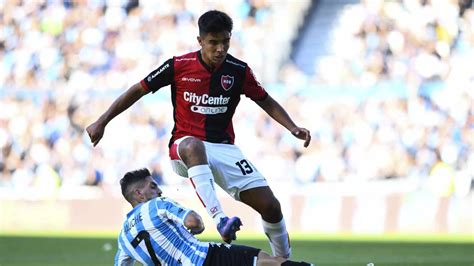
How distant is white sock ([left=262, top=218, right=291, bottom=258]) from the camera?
8.46 metres

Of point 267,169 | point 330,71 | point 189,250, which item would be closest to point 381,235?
point 267,169

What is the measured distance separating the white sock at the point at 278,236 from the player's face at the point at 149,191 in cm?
154

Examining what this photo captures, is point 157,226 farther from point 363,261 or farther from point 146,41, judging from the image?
point 146,41

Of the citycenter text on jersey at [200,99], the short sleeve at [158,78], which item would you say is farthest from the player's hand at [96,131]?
the citycenter text on jersey at [200,99]

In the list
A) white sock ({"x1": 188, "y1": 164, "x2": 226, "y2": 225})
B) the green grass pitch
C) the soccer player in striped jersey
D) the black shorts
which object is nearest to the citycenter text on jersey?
white sock ({"x1": 188, "y1": 164, "x2": 226, "y2": 225})

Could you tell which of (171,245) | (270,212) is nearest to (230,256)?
(171,245)

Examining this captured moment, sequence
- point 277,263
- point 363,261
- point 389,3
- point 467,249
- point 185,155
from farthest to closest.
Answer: point 389,3 < point 467,249 < point 363,261 < point 185,155 < point 277,263

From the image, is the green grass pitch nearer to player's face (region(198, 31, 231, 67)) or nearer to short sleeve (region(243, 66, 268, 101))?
short sleeve (region(243, 66, 268, 101))

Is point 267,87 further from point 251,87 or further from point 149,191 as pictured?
point 149,191

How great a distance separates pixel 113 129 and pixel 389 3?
255 inches

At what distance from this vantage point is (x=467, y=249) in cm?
1395

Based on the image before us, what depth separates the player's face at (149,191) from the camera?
714cm

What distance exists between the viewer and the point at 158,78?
26.4ft

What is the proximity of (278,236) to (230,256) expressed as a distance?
1854 mm
